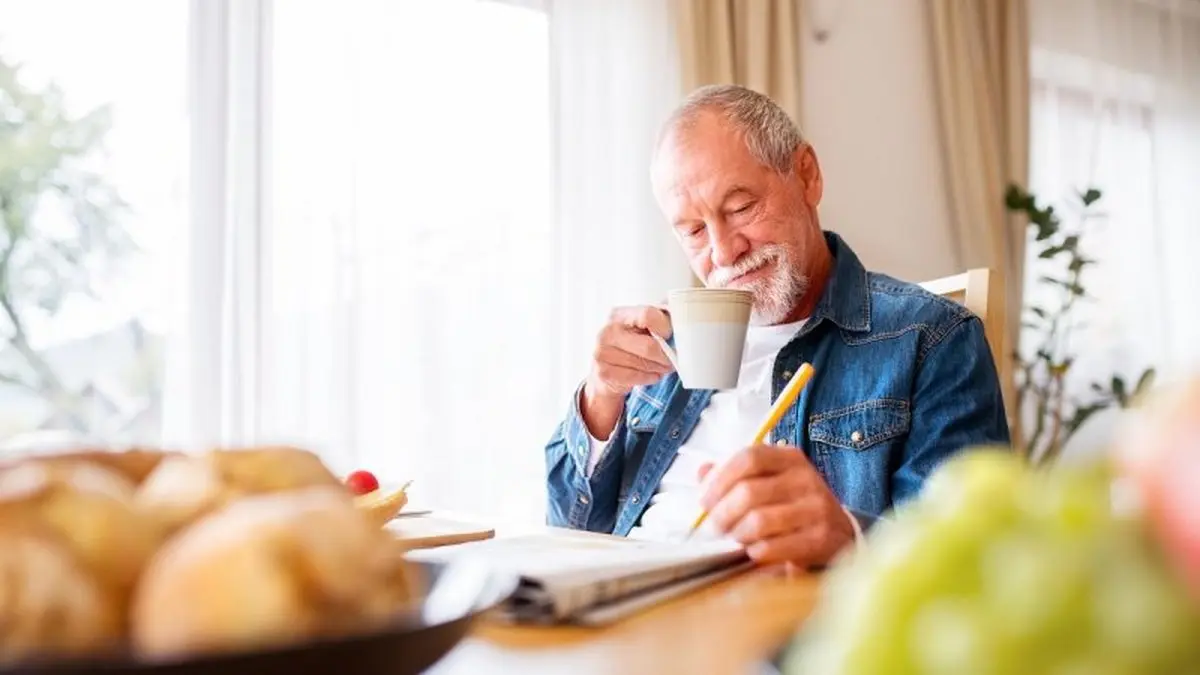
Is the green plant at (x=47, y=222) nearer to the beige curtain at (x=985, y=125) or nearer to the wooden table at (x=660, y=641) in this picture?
the wooden table at (x=660, y=641)

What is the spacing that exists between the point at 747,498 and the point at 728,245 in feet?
2.61

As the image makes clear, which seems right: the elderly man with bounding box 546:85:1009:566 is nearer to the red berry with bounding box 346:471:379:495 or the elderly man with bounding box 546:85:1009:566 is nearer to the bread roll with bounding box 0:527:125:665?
the red berry with bounding box 346:471:379:495

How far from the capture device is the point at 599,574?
672 millimetres

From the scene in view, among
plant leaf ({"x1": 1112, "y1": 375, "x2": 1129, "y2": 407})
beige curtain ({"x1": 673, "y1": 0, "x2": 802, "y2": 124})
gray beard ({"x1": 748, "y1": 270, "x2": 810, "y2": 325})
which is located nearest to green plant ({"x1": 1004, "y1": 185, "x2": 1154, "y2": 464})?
plant leaf ({"x1": 1112, "y1": 375, "x2": 1129, "y2": 407})

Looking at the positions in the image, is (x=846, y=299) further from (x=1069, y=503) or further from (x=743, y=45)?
(x=743, y=45)

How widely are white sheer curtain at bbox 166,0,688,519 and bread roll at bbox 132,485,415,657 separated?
1977mm

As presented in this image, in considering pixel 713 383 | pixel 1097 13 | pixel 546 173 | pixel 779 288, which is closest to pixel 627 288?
pixel 546 173

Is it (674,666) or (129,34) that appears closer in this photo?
(674,666)

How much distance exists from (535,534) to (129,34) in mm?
1679

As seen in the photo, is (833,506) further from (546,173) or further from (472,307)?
(546,173)

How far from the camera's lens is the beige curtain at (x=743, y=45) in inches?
116

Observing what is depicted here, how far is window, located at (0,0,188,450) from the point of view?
6.75ft

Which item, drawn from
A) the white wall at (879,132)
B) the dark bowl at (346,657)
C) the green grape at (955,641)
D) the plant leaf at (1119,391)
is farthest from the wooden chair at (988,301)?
the plant leaf at (1119,391)

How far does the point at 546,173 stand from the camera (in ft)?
8.96
